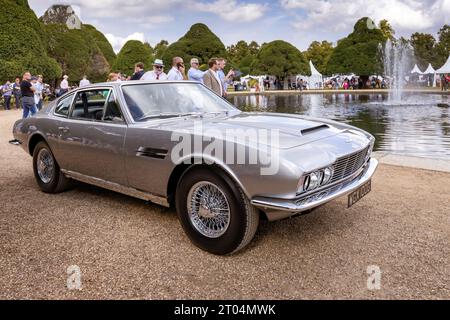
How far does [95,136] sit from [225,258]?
80.3 inches

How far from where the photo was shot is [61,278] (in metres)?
3.14

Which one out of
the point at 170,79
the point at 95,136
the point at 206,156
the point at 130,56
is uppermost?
the point at 130,56

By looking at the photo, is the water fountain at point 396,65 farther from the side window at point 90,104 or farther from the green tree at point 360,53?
the side window at point 90,104

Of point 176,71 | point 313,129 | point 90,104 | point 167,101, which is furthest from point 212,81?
point 313,129

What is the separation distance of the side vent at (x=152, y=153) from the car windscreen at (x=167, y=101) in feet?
1.32

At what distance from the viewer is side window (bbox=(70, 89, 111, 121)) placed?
15.0 ft

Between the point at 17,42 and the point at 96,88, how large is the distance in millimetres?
21766

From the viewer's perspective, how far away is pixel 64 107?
206 inches

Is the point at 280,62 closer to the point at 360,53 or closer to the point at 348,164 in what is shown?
the point at 360,53

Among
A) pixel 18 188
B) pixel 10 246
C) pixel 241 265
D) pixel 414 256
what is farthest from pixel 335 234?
pixel 18 188

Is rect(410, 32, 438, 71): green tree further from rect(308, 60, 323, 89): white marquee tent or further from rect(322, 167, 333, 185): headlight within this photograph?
rect(322, 167, 333, 185): headlight
